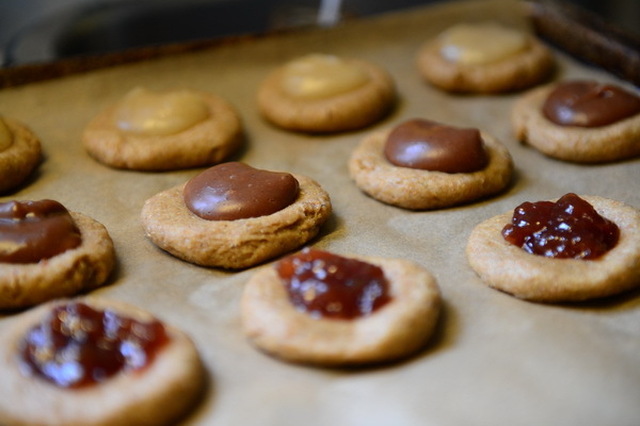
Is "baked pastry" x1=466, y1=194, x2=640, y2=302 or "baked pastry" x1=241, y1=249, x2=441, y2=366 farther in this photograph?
"baked pastry" x1=466, y1=194, x2=640, y2=302

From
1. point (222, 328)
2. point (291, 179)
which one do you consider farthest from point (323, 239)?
point (222, 328)

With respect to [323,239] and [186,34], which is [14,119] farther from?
[323,239]

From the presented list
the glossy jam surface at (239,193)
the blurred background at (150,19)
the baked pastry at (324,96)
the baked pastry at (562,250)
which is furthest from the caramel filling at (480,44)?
the glossy jam surface at (239,193)

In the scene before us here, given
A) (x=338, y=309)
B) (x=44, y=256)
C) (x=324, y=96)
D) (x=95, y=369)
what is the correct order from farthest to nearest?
(x=324, y=96)
(x=44, y=256)
(x=338, y=309)
(x=95, y=369)

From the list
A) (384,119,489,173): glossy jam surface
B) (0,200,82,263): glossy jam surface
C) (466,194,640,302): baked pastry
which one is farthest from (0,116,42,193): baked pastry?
(466,194,640,302): baked pastry

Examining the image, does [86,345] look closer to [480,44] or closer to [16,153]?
[16,153]

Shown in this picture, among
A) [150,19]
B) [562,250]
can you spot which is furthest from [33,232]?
[150,19]

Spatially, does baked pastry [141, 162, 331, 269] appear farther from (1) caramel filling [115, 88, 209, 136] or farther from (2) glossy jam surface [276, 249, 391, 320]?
(1) caramel filling [115, 88, 209, 136]
